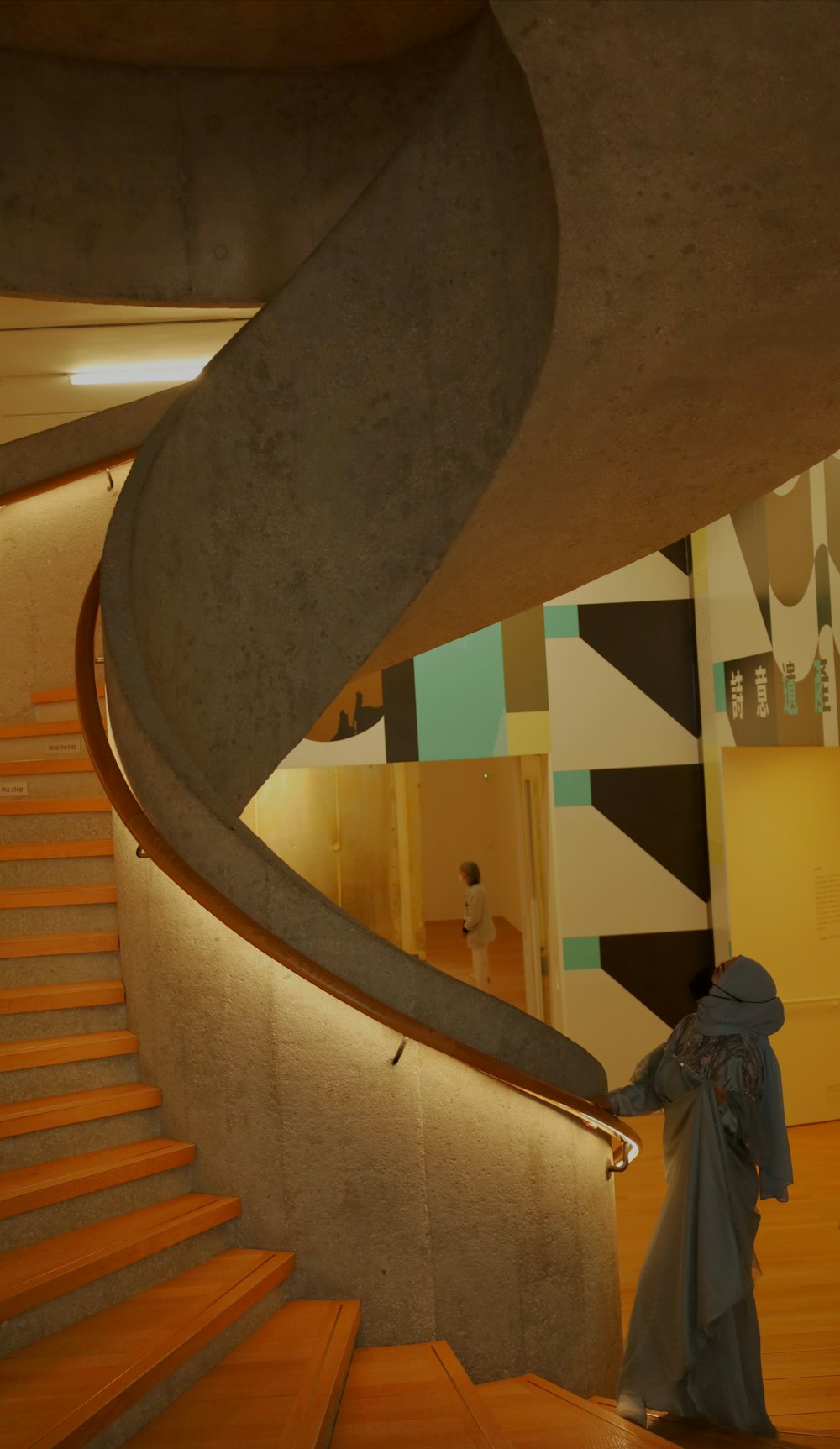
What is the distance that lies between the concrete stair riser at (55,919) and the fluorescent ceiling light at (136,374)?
13.2ft

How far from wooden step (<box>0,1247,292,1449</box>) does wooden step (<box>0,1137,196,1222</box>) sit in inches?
12.0

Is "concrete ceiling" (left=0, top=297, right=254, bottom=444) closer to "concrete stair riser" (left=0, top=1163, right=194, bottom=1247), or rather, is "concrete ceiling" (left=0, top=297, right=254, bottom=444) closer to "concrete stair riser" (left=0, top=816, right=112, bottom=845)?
"concrete stair riser" (left=0, top=816, right=112, bottom=845)

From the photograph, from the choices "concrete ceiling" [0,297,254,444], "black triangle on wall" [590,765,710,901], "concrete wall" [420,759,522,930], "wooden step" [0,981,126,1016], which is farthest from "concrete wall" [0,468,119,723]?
"concrete wall" [420,759,522,930]

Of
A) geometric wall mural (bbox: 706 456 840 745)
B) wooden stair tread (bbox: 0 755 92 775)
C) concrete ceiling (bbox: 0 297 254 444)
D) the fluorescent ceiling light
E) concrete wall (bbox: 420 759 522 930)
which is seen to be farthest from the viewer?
concrete wall (bbox: 420 759 522 930)

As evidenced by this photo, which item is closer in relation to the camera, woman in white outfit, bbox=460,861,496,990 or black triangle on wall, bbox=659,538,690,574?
black triangle on wall, bbox=659,538,690,574

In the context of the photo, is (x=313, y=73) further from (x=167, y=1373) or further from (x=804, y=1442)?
(x=804, y=1442)

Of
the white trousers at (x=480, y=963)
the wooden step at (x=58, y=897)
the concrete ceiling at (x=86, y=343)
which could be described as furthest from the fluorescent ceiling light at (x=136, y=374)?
the white trousers at (x=480, y=963)

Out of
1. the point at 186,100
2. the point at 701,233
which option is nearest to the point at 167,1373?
the point at 701,233

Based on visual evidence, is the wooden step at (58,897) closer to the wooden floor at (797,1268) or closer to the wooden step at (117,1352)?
the wooden step at (117,1352)

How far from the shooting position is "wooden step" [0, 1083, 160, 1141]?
11.1 feet

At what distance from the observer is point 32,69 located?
5.27m

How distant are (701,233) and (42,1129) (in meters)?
3.32

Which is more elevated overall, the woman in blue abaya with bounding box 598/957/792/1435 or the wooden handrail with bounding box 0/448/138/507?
the wooden handrail with bounding box 0/448/138/507

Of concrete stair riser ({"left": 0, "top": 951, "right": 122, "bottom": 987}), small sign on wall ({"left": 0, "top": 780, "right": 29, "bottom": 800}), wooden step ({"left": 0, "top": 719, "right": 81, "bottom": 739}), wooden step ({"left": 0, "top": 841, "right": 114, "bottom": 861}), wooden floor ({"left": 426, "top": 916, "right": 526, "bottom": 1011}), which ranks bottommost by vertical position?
wooden floor ({"left": 426, "top": 916, "right": 526, "bottom": 1011})
